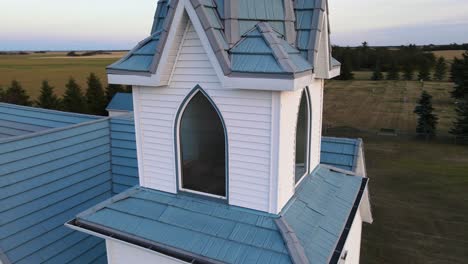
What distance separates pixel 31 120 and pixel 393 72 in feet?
324

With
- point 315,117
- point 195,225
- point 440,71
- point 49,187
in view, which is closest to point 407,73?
point 440,71

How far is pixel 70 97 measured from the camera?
139 ft

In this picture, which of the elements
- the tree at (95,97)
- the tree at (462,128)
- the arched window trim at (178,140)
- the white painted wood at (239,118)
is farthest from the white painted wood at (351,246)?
the tree at (95,97)

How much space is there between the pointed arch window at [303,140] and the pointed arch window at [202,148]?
4.53 feet

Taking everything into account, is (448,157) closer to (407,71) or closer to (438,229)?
(438,229)

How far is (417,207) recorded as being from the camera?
17953 mm

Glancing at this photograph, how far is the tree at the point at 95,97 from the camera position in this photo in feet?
148

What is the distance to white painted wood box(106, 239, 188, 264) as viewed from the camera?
4.60 meters

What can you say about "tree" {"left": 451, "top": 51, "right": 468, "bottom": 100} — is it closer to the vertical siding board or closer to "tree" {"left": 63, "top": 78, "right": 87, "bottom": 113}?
"tree" {"left": 63, "top": 78, "right": 87, "bottom": 113}

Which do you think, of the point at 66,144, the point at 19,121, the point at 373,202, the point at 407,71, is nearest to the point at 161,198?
the point at 66,144

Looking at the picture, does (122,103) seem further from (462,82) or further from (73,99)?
(462,82)

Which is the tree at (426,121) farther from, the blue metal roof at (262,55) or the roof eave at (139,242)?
the roof eave at (139,242)

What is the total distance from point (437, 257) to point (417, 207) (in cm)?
559

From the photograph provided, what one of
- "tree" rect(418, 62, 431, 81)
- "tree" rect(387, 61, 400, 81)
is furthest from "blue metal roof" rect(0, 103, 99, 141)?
"tree" rect(418, 62, 431, 81)
